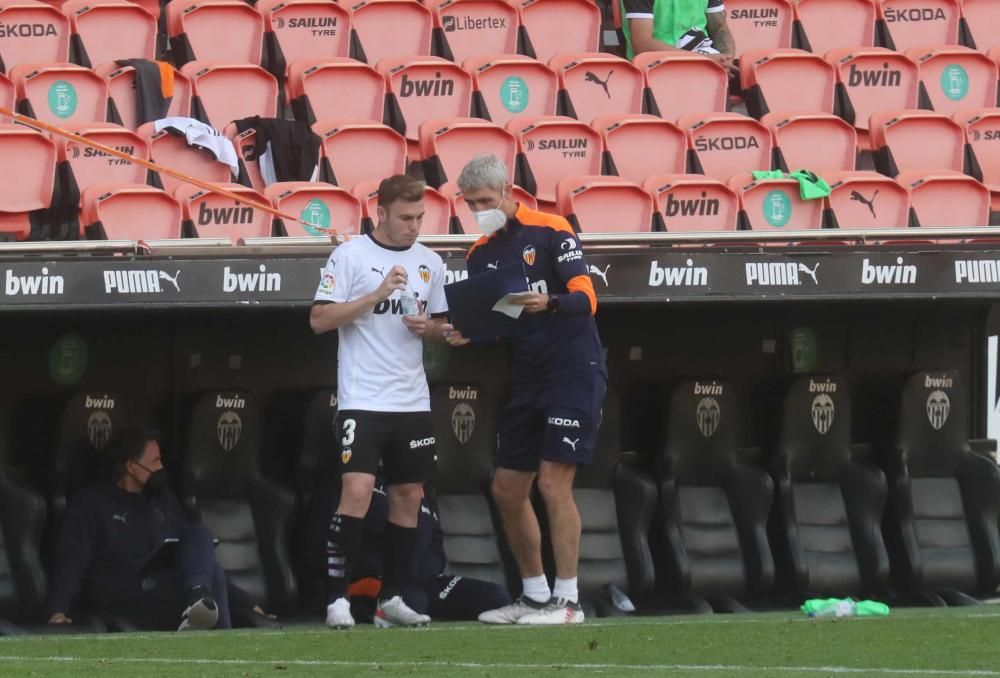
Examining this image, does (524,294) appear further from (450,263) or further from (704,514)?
(704,514)

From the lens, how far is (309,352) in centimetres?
895

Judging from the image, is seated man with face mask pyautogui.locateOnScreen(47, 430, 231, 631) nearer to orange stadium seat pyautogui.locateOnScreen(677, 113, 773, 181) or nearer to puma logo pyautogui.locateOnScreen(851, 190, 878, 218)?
orange stadium seat pyautogui.locateOnScreen(677, 113, 773, 181)

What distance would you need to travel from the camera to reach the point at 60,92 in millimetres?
9805

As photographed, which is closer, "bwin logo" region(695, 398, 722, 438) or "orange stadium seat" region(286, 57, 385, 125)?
"bwin logo" region(695, 398, 722, 438)

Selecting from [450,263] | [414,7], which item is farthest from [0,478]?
[414,7]

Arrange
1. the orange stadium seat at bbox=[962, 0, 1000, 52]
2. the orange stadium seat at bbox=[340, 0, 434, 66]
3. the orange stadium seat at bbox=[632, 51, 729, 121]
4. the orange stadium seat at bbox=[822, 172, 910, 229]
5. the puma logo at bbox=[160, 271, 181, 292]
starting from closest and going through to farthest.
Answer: the puma logo at bbox=[160, 271, 181, 292] → the orange stadium seat at bbox=[822, 172, 910, 229] → the orange stadium seat at bbox=[632, 51, 729, 121] → the orange stadium seat at bbox=[340, 0, 434, 66] → the orange stadium seat at bbox=[962, 0, 1000, 52]

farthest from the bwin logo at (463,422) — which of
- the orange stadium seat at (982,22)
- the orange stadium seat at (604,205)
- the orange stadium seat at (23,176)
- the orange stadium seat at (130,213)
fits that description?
the orange stadium seat at (982,22)

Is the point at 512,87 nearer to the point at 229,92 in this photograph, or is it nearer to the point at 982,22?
the point at 229,92

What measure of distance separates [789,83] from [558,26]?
1.40 metres

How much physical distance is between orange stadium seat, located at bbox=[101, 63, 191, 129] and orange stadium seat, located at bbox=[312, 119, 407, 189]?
770mm

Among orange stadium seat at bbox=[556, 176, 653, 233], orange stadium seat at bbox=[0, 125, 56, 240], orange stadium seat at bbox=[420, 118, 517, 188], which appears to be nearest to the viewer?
orange stadium seat at bbox=[0, 125, 56, 240]

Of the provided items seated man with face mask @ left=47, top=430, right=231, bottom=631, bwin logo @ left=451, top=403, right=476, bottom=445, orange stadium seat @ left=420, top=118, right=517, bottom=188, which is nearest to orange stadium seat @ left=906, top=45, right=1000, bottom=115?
orange stadium seat @ left=420, top=118, right=517, bottom=188

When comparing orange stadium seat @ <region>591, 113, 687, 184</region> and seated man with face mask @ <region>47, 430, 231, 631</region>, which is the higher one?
orange stadium seat @ <region>591, 113, 687, 184</region>

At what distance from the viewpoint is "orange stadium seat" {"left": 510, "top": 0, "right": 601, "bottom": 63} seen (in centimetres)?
1155
